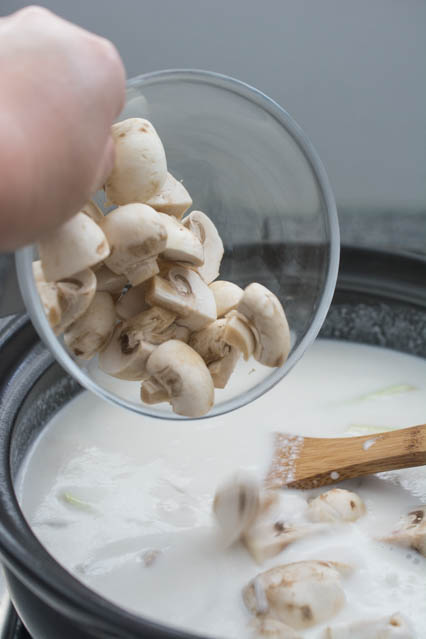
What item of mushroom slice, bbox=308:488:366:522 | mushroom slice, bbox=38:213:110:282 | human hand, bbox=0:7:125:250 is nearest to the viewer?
human hand, bbox=0:7:125:250

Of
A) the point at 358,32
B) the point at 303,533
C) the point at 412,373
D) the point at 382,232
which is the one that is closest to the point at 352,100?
the point at 358,32

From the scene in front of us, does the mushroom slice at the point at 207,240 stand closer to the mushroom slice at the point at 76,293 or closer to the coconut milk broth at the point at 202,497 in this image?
the mushroom slice at the point at 76,293

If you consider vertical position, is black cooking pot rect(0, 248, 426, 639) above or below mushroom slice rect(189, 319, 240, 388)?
below

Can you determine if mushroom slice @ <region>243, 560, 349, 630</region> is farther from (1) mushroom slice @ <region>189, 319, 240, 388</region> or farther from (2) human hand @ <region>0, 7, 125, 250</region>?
(2) human hand @ <region>0, 7, 125, 250</region>

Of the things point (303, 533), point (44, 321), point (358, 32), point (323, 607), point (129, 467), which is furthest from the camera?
point (358, 32)

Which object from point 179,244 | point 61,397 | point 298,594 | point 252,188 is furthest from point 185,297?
point 61,397

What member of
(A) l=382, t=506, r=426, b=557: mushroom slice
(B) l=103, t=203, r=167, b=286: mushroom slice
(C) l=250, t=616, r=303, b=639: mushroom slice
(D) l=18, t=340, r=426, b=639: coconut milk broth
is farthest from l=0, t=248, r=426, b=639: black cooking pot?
(A) l=382, t=506, r=426, b=557: mushroom slice

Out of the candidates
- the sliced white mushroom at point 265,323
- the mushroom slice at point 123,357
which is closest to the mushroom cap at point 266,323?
the sliced white mushroom at point 265,323

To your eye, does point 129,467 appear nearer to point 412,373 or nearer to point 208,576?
point 208,576
